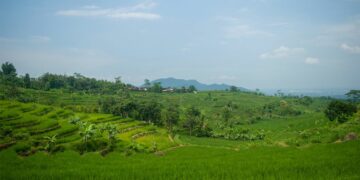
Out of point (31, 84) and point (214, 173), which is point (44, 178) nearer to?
point (214, 173)

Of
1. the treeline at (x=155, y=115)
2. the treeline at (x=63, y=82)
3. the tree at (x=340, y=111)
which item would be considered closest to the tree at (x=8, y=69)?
the treeline at (x=63, y=82)

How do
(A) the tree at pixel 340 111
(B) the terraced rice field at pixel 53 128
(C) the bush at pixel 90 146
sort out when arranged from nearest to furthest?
(C) the bush at pixel 90 146, (B) the terraced rice field at pixel 53 128, (A) the tree at pixel 340 111

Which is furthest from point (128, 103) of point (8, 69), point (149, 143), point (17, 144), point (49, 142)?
point (8, 69)

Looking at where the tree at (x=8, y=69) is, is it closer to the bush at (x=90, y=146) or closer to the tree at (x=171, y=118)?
the tree at (x=171, y=118)

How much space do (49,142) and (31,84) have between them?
76.4 m

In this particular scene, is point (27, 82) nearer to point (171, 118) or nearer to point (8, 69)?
point (8, 69)

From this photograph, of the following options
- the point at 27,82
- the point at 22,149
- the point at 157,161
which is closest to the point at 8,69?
the point at 27,82

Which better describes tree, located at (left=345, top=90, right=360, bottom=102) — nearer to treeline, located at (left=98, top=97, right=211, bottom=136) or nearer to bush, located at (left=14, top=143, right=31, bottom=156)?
treeline, located at (left=98, top=97, right=211, bottom=136)

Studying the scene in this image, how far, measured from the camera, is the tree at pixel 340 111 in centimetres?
6369

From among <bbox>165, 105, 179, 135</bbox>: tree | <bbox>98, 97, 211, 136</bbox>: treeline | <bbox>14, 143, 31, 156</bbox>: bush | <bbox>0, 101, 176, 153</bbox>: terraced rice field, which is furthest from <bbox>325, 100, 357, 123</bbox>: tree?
<bbox>14, 143, 31, 156</bbox>: bush

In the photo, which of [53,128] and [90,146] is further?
[53,128]

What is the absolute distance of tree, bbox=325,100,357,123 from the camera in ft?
209

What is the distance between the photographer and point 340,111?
66438 millimetres

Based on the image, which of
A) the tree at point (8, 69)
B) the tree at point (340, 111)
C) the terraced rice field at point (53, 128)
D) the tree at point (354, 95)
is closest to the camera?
the terraced rice field at point (53, 128)
